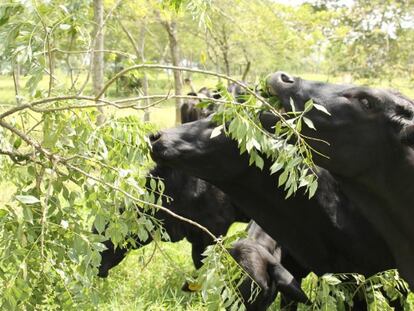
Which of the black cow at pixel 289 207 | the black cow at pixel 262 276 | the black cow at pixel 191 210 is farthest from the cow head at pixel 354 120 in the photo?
the black cow at pixel 191 210

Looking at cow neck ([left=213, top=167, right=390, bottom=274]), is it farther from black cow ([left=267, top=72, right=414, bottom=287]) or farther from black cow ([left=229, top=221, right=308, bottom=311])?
black cow ([left=267, top=72, right=414, bottom=287])

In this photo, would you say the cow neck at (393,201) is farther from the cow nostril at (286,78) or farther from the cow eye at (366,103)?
the cow nostril at (286,78)

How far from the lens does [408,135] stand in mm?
3377

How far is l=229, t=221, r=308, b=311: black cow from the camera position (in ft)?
13.3

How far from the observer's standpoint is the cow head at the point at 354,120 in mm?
3451

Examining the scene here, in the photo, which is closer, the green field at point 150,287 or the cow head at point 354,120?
the cow head at point 354,120

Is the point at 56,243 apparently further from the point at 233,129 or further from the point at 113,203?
the point at 233,129

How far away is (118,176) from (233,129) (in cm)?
51

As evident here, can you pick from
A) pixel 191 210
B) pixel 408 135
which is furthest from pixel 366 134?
pixel 191 210

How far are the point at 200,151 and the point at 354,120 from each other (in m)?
1.14

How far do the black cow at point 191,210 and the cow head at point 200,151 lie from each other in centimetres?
117

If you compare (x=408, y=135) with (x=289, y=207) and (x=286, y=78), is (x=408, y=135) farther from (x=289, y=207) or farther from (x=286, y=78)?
(x=289, y=207)

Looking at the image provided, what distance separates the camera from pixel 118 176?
2.62 metres

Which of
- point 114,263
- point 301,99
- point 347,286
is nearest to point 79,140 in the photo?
point 301,99
